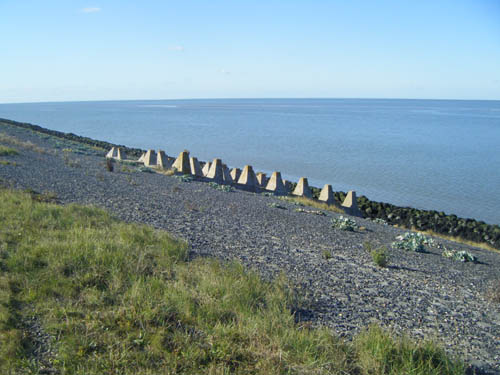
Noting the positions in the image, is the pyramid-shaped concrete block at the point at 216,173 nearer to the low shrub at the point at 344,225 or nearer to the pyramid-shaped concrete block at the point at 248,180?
the pyramid-shaped concrete block at the point at 248,180

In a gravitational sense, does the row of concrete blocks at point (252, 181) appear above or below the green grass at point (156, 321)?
below

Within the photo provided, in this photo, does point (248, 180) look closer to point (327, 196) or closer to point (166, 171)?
point (327, 196)

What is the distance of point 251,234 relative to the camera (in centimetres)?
770

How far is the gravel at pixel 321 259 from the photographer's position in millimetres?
4457

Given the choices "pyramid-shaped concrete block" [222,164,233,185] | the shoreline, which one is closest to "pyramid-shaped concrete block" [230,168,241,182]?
"pyramid-shaped concrete block" [222,164,233,185]

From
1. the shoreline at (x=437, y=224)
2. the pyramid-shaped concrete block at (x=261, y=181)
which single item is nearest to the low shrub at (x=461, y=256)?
the shoreline at (x=437, y=224)

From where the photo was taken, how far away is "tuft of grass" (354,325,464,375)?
11.1 feet

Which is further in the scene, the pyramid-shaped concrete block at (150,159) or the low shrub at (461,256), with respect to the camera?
the pyramid-shaped concrete block at (150,159)

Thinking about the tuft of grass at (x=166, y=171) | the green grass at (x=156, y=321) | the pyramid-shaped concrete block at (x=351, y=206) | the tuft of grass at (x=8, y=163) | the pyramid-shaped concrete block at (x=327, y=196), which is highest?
the tuft of grass at (x=8, y=163)

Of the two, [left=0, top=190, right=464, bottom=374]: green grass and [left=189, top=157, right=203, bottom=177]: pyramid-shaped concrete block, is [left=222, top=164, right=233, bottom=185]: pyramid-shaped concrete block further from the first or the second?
[left=0, top=190, right=464, bottom=374]: green grass

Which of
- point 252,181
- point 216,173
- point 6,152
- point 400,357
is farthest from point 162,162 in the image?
point 400,357

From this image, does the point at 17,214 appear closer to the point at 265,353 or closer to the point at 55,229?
the point at 55,229

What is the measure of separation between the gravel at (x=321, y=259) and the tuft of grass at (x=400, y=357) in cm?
36

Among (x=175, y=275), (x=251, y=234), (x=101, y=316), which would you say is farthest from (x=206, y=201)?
A: (x=101, y=316)
